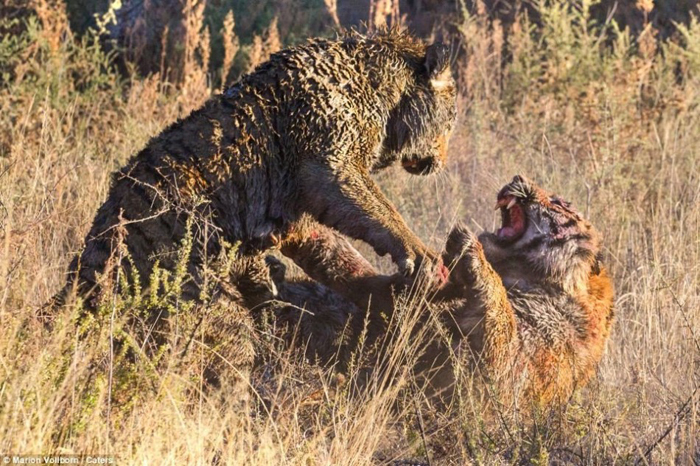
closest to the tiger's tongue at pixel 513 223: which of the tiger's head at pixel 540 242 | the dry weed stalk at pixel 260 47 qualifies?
the tiger's head at pixel 540 242

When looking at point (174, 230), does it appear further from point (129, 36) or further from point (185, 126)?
point (129, 36)

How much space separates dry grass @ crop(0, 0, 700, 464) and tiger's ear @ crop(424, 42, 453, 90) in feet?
4.04

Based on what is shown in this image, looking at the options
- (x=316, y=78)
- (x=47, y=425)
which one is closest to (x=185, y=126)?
(x=316, y=78)

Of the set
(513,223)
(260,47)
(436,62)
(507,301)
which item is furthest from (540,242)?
(260,47)

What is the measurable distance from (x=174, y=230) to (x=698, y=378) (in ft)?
8.81

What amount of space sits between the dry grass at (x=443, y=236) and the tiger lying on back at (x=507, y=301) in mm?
242

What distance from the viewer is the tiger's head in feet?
20.4

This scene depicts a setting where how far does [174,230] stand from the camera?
5066 millimetres

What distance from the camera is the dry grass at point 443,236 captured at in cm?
402

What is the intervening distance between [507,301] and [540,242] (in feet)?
2.01

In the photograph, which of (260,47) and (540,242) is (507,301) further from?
(260,47)

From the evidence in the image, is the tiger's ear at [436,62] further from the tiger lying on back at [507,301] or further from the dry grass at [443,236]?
the dry grass at [443,236]

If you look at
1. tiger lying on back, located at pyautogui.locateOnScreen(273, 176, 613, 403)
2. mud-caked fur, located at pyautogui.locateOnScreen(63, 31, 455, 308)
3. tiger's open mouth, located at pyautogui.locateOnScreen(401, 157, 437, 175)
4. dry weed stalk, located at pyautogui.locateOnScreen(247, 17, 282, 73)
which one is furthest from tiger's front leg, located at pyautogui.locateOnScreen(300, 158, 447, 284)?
dry weed stalk, located at pyautogui.locateOnScreen(247, 17, 282, 73)

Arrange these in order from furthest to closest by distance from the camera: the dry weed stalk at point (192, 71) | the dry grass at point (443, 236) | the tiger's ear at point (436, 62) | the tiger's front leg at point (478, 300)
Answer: the dry weed stalk at point (192, 71) < the tiger's ear at point (436, 62) < the tiger's front leg at point (478, 300) < the dry grass at point (443, 236)
